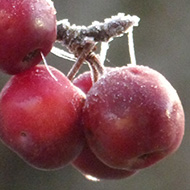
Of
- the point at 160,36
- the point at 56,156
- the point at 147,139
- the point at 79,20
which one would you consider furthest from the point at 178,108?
the point at 160,36

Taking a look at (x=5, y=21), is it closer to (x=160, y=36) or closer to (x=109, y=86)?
(x=109, y=86)

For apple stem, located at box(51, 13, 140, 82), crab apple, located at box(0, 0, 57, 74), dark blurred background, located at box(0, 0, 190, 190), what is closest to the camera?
crab apple, located at box(0, 0, 57, 74)

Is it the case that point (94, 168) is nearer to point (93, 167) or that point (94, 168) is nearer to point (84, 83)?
point (93, 167)

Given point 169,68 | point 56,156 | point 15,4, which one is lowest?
point 169,68

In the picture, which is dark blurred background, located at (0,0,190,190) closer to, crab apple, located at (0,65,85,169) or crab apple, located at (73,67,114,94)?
crab apple, located at (73,67,114,94)

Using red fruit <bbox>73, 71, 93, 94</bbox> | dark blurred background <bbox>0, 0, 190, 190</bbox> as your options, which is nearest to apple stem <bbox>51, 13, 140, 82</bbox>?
red fruit <bbox>73, 71, 93, 94</bbox>

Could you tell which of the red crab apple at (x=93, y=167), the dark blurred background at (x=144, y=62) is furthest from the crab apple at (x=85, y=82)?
the dark blurred background at (x=144, y=62)
